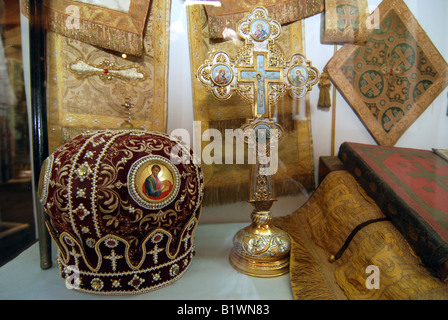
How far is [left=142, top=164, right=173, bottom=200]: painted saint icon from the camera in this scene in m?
0.68

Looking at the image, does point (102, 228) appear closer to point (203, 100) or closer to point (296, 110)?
point (203, 100)

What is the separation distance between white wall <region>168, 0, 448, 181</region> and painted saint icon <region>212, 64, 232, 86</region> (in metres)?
0.31

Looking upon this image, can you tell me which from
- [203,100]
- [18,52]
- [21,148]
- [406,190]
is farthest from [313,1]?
[21,148]

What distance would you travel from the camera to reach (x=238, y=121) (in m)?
1.14

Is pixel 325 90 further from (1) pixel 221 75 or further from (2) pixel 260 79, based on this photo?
(1) pixel 221 75

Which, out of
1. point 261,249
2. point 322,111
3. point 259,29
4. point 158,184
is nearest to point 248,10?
point 259,29

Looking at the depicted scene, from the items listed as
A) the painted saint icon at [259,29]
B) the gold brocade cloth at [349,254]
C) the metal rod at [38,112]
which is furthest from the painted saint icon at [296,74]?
the metal rod at [38,112]

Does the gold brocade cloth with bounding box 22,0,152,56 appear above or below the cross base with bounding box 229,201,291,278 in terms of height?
above

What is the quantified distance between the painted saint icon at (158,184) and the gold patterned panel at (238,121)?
435 millimetres

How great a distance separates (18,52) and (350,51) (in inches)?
49.0

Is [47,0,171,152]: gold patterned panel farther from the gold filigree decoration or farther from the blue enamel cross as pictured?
the blue enamel cross

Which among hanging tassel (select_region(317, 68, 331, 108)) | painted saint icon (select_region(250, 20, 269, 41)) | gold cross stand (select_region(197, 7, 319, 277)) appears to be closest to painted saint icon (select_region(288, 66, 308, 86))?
gold cross stand (select_region(197, 7, 319, 277))

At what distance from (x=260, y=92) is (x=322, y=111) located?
0.44 metres

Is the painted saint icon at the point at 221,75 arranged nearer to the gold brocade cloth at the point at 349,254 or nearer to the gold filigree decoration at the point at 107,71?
the gold filigree decoration at the point at 107,71
